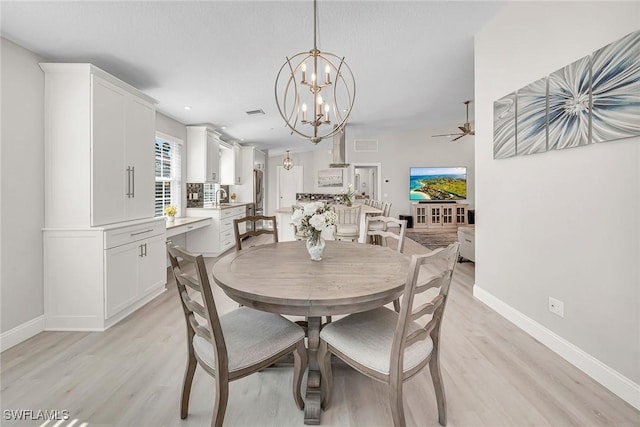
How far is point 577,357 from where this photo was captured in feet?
6.37

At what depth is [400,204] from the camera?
9344 mm

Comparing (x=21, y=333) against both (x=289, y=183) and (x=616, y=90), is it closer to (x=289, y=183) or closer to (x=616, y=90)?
(x=616, y=90)

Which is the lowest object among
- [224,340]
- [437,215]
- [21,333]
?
[21,333]

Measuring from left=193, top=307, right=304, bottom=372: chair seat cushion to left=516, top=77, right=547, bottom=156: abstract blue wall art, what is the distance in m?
2.33

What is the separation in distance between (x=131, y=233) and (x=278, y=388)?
81.8 inches

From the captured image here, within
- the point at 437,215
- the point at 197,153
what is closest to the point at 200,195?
the point at 197,153

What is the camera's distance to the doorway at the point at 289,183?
1022cm

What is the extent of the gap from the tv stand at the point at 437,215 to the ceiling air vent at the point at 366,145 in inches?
88.4

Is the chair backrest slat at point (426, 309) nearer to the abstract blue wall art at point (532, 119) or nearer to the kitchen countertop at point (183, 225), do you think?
the abstract blue wall art at point (532, 119)

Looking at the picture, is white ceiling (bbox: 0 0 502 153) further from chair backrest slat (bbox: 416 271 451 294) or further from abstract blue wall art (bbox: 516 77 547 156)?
chair backrest slat (bbox: 416 271 451 294)

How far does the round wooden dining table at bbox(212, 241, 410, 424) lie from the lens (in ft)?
4.15

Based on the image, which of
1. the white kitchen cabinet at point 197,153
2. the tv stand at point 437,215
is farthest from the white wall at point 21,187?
the tv stand at point 437,215

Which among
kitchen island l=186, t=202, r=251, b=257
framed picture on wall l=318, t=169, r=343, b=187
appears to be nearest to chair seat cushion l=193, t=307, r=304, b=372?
kitchen island l=186, t=202, r=251, b=257

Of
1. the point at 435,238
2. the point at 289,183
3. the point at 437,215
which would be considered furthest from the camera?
the point at 289,183
